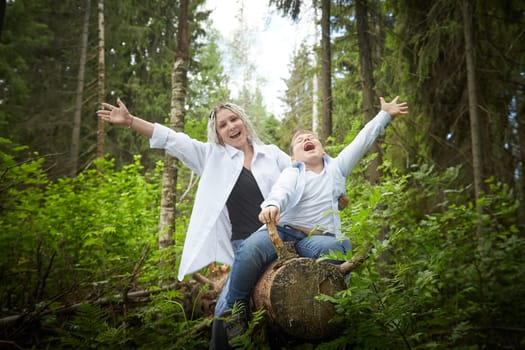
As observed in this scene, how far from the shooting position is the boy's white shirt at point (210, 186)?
334 cm

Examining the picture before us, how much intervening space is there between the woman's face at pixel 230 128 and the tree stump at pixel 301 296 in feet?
4.36

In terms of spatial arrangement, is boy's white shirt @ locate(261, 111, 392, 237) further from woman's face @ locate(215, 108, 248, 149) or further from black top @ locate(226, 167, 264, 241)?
woman's face @ locate(215, 108, 248, 149)

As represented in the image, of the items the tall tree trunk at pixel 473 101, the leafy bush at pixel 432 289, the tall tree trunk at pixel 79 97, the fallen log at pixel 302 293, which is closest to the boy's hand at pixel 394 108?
the leafy bush at pixel 432 289

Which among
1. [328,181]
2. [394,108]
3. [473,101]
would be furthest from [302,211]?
[473,101]

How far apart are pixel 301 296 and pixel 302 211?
0.72m

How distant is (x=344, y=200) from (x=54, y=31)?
16506 mm

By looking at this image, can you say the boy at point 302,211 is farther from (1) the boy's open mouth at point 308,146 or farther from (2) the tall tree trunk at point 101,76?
(2) the tall tree trunk at point 101,76

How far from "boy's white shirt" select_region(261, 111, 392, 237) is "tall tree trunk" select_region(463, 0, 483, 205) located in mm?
2552

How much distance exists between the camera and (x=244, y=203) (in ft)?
11.4

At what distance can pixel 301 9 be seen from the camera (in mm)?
6934

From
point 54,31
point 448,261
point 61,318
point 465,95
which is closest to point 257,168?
point 448,261

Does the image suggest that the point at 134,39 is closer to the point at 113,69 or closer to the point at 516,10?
the point at 113,69

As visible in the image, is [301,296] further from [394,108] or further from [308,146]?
[394,108]

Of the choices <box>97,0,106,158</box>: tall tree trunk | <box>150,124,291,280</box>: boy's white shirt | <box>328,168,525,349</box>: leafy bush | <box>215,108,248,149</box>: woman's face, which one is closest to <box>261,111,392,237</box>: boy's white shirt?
<box>328,168,525,349</box>: leafy bush
